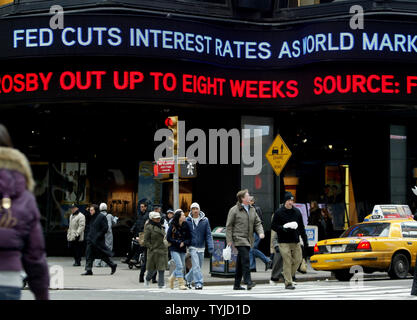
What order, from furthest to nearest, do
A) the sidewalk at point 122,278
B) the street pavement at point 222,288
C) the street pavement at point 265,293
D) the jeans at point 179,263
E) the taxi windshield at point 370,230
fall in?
the taxi windshield at point 370,230, the sidewalk at point 122,278, the jeans at point 179,263, the street pavement at point 222,288, the street pavement at point 265,293

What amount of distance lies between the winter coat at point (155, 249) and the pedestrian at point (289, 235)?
2.54 m

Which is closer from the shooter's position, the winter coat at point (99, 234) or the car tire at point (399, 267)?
the car tire at point (399, 267)

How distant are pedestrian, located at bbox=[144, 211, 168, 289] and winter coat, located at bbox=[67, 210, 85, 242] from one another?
22.3ft

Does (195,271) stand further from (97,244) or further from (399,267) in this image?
(399,267)

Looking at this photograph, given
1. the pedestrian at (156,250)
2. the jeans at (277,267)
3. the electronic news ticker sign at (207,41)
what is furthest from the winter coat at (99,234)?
the electronic news ticker sign at (207,41)

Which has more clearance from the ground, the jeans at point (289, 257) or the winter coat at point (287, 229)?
the winter coat at point (287, 229)

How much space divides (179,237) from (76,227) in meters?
7.67

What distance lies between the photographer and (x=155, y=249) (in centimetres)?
1773

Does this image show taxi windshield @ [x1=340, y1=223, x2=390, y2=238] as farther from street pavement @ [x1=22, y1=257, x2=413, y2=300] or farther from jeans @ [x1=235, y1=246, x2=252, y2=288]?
jeans @ [x1=235, y1=246, x2=252, y2=288]

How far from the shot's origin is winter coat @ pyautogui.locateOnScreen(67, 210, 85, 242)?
79.6 feet

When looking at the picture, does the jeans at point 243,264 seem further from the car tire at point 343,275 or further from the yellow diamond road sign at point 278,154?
the yellow diamond road sign at point 278,154

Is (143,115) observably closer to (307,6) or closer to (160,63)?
(160,63)

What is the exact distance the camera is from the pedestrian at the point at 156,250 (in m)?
17.6
